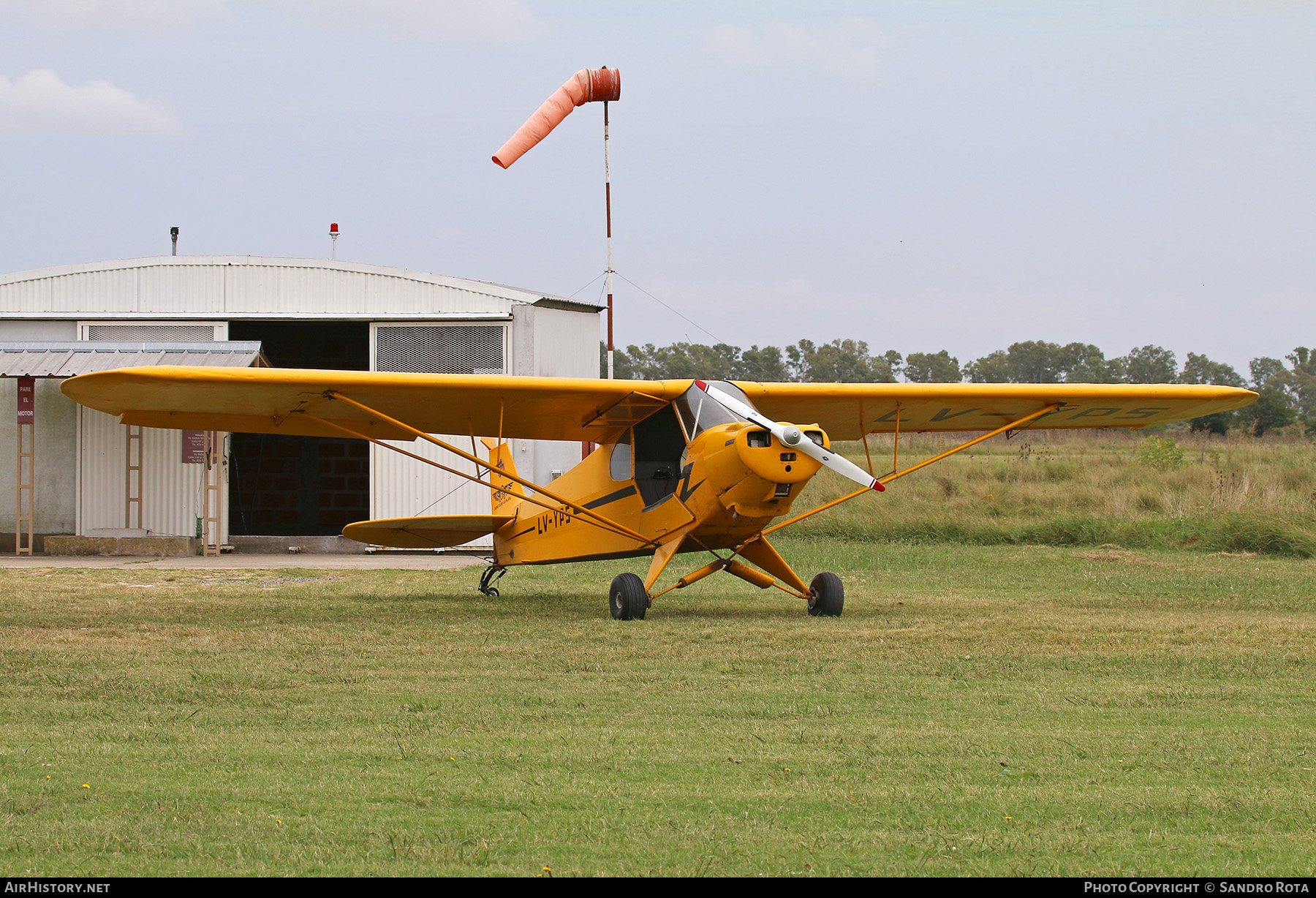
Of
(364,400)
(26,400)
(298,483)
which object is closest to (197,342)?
(26,400)

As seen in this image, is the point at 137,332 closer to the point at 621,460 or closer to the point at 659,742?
the point at 621,460

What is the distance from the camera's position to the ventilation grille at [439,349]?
20688 millimetres

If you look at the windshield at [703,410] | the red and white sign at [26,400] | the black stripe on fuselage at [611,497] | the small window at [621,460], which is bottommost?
the black stripe on fuselage at [611,497]

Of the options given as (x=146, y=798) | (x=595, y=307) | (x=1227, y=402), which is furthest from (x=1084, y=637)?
(x=595, y=307)

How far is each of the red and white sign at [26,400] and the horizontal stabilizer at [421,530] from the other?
9.70 meters

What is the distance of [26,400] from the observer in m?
20.1

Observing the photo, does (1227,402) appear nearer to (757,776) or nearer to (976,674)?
(976,674)

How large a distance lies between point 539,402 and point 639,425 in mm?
1002

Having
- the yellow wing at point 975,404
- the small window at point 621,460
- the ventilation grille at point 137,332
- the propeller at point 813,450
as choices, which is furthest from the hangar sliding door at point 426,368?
the propeller at point 813,450

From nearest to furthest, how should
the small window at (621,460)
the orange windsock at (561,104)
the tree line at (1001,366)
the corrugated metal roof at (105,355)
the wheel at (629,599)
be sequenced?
1. the wheel at (629,599)
2. the small window at (621,460)
3. the orange windsock at (561,104)
4. the corrugated metal roof at (105,355)
5. the tree line at (1001,366)

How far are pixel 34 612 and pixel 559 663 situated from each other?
5.80 meters

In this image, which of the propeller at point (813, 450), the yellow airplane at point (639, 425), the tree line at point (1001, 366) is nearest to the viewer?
the propeller at point (813, 450)

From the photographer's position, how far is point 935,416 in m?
13.6

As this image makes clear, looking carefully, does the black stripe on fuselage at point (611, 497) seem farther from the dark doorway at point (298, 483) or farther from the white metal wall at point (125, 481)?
the dark doorway at point (298, 483)
